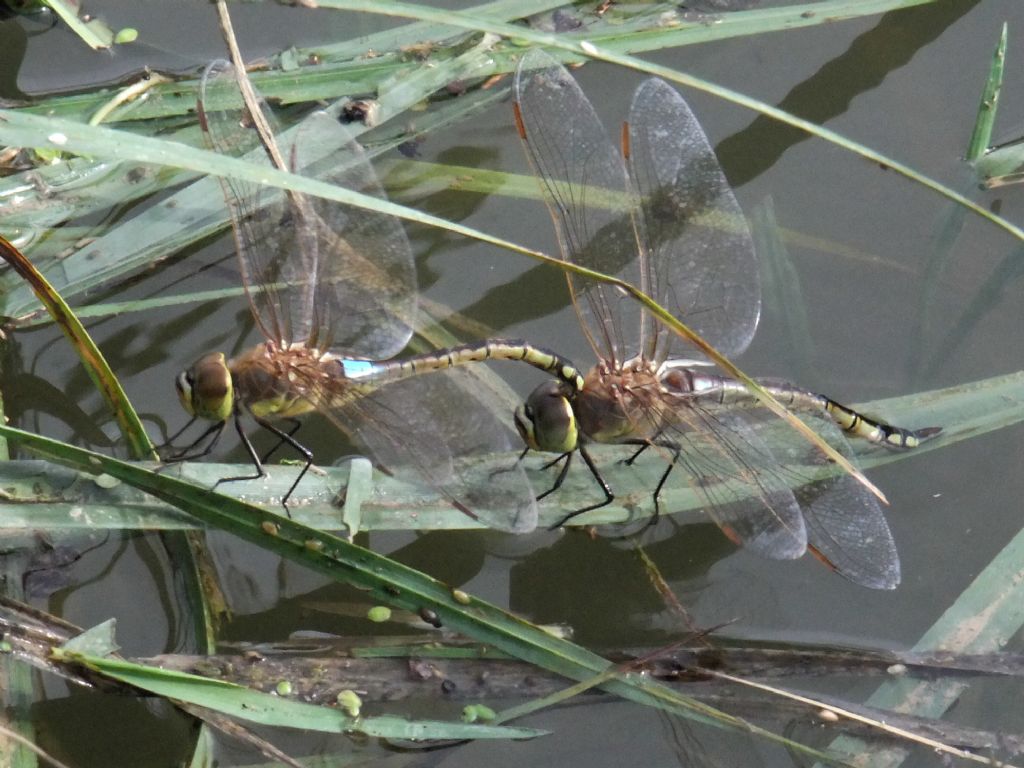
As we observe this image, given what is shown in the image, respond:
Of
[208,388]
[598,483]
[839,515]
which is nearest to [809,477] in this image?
[839,515]

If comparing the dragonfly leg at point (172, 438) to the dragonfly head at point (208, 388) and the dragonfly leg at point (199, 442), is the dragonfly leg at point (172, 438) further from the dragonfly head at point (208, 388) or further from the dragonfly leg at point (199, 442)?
the dragonfly head at point (208, 388)

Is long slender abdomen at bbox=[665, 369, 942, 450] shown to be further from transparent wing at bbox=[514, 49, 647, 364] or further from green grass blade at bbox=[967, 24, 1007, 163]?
green grass blade at bbox=[967, 24, 1007, 163]

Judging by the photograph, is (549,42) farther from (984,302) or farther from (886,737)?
(886,737)

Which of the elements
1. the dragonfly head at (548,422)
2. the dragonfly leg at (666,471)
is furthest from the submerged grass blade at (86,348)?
the dragonfly leg at (666,471)

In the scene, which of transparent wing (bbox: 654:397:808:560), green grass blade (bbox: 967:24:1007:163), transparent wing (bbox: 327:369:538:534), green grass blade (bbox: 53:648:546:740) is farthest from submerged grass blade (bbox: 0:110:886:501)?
green grass blade (bbox: 967:24:1007:163)

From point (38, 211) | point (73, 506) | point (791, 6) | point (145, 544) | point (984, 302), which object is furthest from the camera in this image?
point (791, 6)

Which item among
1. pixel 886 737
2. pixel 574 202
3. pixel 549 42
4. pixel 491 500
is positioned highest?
pixel 549 42

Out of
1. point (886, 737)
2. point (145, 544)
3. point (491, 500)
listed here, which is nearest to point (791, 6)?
point (491, 500)
